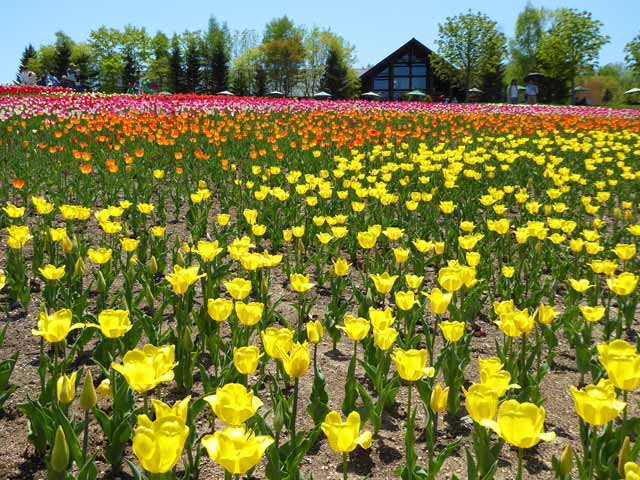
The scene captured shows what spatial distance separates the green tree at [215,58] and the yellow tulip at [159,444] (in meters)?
63.8

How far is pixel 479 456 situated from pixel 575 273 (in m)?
2.98

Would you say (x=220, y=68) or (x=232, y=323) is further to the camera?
(x=220, y=68)

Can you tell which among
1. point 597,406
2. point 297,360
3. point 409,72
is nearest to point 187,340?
point 297,360

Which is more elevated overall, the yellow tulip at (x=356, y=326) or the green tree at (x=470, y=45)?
the green tree at (x=470, y=45)

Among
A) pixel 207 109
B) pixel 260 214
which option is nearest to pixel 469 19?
pixel 207 109

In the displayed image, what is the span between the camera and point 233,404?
5.53 ft

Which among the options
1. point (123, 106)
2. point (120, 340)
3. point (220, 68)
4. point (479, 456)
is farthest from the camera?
point (220, 68)

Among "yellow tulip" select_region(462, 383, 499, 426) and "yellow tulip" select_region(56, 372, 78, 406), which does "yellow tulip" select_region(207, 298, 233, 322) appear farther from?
"yellow tulip" select_region(462, 383, 499, 426)

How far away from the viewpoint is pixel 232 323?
10.4 feet

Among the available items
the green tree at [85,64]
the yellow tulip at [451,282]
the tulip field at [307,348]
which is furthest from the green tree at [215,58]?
the yellow tulip at [451,282]

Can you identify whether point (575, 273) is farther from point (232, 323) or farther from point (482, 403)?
point (482, 403)

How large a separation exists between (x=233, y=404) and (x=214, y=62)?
64570 millimetres

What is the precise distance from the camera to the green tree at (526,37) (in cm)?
7012

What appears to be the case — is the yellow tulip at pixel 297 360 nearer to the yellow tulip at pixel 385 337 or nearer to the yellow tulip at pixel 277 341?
the yellow tulip at pixel 277 341
